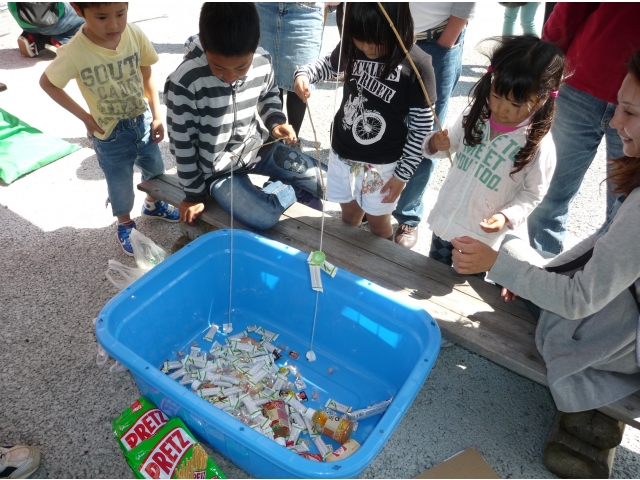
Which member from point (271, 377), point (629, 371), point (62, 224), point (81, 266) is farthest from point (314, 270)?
point (62, 224)

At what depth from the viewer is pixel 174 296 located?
1.47 metres

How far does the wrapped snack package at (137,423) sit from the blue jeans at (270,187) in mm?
658

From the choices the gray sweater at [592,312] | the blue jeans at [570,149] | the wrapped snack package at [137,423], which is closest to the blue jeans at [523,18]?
the blue jeans at [570,149]

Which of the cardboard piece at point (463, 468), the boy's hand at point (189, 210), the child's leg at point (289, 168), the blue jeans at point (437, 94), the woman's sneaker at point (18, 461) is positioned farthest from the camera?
the child's leg at point (289, 168)

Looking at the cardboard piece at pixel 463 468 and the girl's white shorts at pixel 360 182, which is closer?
the cardboard piece at pixel 463 468

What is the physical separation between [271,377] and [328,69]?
0.98 meters

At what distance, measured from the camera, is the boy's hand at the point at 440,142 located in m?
1.36

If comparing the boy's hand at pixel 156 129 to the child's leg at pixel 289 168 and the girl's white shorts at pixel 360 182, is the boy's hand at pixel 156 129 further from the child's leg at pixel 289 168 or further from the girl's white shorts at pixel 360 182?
the girl's white shorts at pixel 360 182

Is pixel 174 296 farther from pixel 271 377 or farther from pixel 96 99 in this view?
pixel 96 99

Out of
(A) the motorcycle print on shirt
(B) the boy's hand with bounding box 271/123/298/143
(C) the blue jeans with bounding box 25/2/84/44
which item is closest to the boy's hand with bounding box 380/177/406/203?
(A) the motorcycle print on shirt

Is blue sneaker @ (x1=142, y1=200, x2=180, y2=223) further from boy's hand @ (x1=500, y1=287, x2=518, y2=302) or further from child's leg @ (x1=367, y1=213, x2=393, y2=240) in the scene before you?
boy's hand @ (x1=500, y1=287, x2=518, y2=302)

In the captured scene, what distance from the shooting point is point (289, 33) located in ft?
6.41

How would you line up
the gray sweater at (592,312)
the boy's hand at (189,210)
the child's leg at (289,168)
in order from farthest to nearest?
1. the child's leg at (289,168)
2. the boy's hand at (189,210)
3. the gray sweater at (592,312)

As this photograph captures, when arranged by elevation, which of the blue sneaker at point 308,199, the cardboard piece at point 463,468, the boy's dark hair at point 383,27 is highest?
the boy's dark hair at point 383,27
